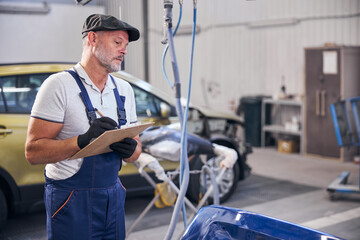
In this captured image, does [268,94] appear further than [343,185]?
Yes

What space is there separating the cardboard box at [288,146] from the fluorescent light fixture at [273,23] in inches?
94.5

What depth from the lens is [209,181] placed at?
5375mm

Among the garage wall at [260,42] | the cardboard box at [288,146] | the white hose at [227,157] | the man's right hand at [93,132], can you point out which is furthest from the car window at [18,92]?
the cardboard box at [288,146]

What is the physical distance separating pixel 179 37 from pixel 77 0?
3.63 metres

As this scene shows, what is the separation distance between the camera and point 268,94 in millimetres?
9727

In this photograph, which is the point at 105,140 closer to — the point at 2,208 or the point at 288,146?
the point at 2,208

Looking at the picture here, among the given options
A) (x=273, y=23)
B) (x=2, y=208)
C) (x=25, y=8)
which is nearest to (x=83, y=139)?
(x=2, y=208)

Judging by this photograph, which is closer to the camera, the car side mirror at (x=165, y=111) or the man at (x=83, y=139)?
the man at (x=83, y=139)

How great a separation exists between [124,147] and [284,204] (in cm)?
371

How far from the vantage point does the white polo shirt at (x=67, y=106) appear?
6.85 ft

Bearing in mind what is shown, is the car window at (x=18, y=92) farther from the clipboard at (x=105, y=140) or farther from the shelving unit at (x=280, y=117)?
the shelving unit at (x=280, y=117)

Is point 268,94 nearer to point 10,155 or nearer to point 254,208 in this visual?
point 254,208

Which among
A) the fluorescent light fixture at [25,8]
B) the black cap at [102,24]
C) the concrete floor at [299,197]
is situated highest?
the fluorescent light fixture at [25,8]

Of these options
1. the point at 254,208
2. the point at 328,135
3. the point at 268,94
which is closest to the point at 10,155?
the point at 254,208
